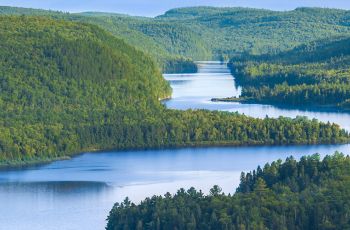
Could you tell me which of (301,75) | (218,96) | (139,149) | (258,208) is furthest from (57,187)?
(301,75)

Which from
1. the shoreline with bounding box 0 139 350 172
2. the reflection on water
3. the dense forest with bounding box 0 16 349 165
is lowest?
the reflection on water

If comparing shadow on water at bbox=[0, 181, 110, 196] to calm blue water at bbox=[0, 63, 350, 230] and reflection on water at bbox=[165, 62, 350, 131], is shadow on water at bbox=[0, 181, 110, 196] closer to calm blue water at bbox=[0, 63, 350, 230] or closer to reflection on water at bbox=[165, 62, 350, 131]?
calm blue water at bbox=[0, 63, 350, 230]

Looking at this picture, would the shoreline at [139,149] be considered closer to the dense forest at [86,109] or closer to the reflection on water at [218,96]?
the dense forest at [86,109]

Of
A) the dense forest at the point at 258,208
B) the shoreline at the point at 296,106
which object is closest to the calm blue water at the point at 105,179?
the dense forest at the point at 258,208

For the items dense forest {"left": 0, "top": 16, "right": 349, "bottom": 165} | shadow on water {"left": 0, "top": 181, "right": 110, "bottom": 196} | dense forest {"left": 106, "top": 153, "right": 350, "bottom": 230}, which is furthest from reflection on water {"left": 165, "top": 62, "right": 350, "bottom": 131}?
dense forest {"left": 106, "top": 153, "right": 350, "bottom": 230}

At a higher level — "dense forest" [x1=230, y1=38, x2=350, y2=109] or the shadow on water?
the shadow on water

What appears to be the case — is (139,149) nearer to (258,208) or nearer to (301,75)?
(258,208)

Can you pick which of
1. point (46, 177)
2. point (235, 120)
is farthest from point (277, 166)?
point (235, 120)
